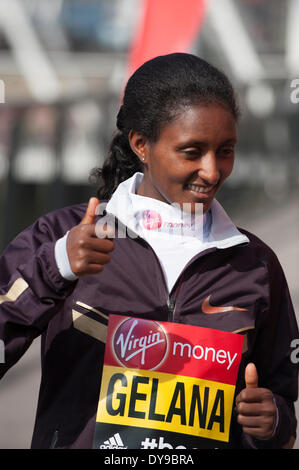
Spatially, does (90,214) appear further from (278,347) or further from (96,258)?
(278,347)

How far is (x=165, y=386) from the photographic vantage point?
92.0 inches

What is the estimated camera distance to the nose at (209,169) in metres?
2.34

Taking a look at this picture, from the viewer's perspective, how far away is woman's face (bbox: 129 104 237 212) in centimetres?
234

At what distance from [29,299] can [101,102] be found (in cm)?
746

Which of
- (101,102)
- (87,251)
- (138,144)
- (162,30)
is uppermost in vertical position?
(101,102)

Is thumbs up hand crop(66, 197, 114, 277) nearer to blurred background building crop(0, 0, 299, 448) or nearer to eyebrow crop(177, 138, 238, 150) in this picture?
eyebrow crop(177, 138, 238, 150)

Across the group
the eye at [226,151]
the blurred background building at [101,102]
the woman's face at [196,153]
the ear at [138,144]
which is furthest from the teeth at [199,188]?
the blurred background building at [101,102]

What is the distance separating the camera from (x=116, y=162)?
110 inches

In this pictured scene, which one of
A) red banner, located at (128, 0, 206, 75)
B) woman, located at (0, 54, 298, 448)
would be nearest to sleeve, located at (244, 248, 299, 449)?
woman, located at (0, 54, 298, 448)

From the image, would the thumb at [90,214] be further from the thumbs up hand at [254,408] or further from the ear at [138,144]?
the thumbs up hand at [254,408]

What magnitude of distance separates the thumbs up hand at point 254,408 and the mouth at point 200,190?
19.1 inches

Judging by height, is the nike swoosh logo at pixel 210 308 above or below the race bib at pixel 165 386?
above

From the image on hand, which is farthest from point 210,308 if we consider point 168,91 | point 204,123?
point 168,91
